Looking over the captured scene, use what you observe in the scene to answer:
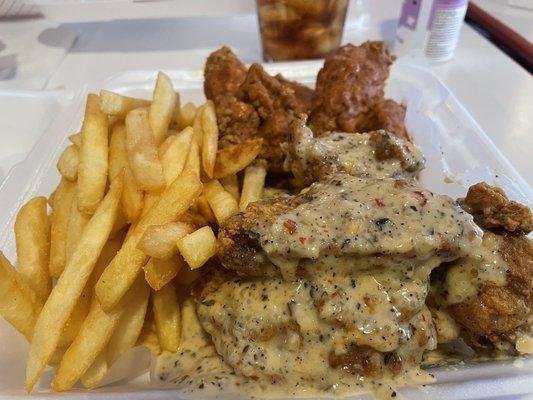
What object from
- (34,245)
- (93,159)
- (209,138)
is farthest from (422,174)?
(34,245)

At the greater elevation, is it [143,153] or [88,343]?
[143,153]

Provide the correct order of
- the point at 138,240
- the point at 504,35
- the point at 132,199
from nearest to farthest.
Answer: the point at 138,240 → the point at 132,199 → the point at 504,35

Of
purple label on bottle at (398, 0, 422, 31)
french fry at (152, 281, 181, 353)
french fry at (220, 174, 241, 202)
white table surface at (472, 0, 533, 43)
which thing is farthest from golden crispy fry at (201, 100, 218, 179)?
white table surface at (472, 0, 533, 43)

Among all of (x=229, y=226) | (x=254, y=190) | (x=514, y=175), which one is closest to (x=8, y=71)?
(x=254, y=190)

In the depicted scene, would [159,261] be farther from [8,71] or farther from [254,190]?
[8,71]

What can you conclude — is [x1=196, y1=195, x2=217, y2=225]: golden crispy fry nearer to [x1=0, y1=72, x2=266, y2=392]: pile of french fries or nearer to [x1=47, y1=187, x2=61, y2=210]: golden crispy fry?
[x1=0, y1=72, x2=266, y2=392]: pile of french fries

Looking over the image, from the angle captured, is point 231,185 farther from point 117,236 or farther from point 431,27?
point 431,27

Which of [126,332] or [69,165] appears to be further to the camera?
[69,165]
